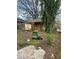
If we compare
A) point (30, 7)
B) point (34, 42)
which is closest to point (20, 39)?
point (34, 42)

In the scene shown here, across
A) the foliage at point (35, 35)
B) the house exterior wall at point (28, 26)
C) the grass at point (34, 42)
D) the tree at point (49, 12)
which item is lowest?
the grass at point (34, 42)

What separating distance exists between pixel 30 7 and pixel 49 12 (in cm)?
23

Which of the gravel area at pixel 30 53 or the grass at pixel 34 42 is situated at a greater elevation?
the grass at pixel 34 42

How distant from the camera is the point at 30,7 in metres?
1.74

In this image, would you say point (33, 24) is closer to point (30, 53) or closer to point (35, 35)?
point (35, 35)

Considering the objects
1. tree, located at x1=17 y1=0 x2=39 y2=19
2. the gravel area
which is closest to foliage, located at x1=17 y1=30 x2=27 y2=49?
the gravel area

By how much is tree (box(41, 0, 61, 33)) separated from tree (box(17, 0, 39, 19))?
3.2 inches

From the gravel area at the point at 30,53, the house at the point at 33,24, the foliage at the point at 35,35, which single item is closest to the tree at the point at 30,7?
the house at the point at 33,24

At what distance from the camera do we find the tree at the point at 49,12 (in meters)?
1.75

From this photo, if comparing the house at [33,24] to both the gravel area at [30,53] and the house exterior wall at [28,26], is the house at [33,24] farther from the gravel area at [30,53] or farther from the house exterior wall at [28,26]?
the gravel area at [30,53]

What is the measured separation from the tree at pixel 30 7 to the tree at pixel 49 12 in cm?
8

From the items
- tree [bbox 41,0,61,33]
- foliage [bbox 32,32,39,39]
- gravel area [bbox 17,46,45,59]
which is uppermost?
tree [bbox 41,0,61,33]

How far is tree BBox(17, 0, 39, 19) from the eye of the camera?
68.1 inches

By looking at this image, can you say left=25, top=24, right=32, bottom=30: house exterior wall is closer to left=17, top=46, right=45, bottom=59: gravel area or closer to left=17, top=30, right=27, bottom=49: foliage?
left=17, top=30, right=27, bottom=49: foliage
